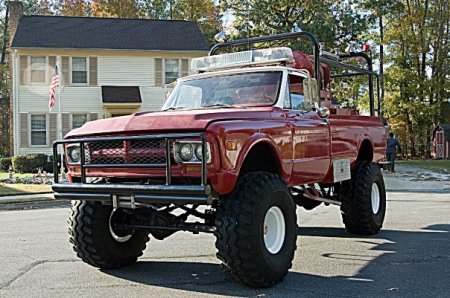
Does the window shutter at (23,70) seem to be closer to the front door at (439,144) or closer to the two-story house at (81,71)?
the two-story house at (81,71)

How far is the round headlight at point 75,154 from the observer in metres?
6.54

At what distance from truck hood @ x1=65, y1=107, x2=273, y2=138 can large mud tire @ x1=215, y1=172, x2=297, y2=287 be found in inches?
25.5

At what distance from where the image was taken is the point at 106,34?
3028 centimetres

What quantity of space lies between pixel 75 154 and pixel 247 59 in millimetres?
2682

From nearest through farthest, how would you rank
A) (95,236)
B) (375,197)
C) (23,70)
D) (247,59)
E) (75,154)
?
1. (75,154)
2. (95,236)
3. (247,59)
4. (375,197)
5. (23,70)

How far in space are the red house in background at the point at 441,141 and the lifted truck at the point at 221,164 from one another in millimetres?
34874

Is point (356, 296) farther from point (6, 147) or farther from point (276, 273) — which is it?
point (6, 147)

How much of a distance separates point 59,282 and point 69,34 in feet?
82.1

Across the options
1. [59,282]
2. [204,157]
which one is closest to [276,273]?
[204,157]

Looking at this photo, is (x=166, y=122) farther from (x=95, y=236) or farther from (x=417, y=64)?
(x=417, y=64)

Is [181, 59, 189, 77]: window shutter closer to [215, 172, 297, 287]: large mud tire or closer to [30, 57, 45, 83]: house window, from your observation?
[30, 57, 45, 83]: house window

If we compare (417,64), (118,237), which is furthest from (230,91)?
(417,64)

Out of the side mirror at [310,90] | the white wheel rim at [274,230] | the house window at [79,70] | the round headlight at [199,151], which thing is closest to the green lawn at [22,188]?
the house window at [79,70]

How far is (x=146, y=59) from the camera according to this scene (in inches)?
1172
